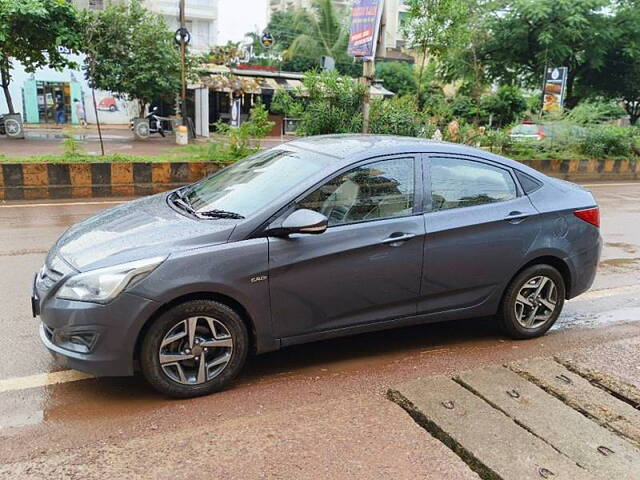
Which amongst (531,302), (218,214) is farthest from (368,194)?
(531,302)

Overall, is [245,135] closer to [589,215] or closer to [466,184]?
[466,184]

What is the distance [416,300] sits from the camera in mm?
4082

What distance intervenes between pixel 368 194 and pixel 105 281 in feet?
5.82

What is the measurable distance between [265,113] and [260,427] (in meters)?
8.62

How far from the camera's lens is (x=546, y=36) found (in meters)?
21.4

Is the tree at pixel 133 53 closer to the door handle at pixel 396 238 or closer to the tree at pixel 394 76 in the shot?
the door handle at pixel 396 238

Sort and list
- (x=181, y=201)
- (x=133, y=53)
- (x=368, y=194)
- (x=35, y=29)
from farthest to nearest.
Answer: (x=133, y=53) < (x=35, y=29) < (x=181, y=201) < (x=368, y=194)

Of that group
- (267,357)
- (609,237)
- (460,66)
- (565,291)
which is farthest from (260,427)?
(460,66)

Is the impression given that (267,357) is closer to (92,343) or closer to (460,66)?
(92,343)

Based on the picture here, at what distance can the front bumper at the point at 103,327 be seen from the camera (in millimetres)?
3193

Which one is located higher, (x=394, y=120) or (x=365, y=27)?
(x=365, y=27)

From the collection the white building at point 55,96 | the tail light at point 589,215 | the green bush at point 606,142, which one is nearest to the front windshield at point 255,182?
the tail light at point 589,215

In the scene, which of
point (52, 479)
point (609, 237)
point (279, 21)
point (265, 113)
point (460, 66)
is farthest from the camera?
point (279, 21)

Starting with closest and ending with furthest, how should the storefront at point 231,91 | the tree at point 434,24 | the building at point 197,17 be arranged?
1. the tree at point 434,24
2. the storefront at point 231,91
3. the building at point 197,17
